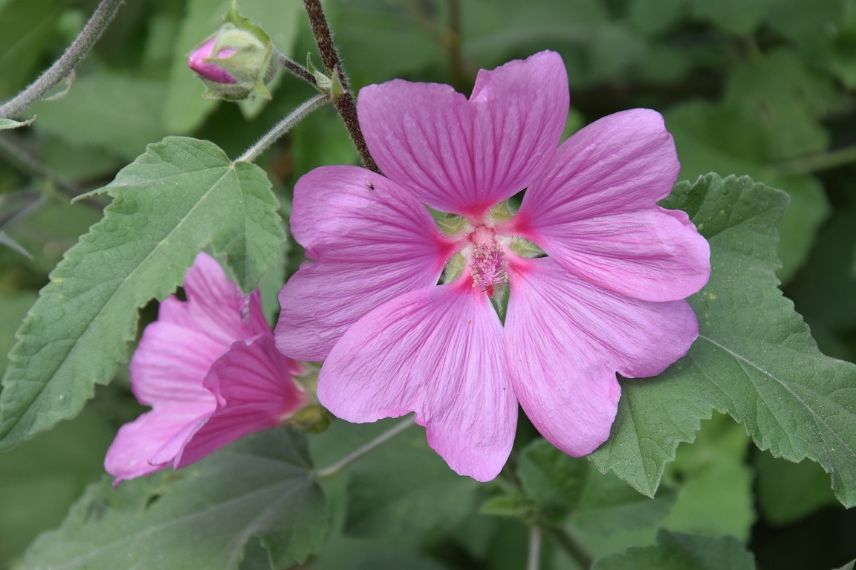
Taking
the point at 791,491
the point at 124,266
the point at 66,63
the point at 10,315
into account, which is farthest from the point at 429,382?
the point at 10,315

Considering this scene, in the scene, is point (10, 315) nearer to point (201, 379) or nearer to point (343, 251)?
point (201, 379)

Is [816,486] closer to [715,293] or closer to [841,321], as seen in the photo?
[841,321]

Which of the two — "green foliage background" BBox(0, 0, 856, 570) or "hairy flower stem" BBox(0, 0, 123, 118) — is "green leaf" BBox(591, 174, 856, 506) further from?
"hairy flower stem" BBox(0, 0, 123, 118)

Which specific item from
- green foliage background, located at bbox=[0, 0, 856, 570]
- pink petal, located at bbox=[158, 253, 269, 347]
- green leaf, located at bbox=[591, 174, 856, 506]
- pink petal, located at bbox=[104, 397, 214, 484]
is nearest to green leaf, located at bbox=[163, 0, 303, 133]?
green foliage background, located at bbox=[0, 0, 856, 570]

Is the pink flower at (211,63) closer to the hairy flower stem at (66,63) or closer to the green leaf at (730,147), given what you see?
the hairy flower stem at (66,63)

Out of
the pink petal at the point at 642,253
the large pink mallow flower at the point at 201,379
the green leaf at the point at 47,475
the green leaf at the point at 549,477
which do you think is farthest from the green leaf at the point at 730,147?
the green leaf at the point at 47,475

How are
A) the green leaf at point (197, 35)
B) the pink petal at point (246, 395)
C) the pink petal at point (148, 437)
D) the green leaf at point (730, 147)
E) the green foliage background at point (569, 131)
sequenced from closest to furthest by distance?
1. the pink petal at point (246, 395)
2. the pink petal at point (148, 437)
3. the green foliage background at point (569, 131)
4. the green leaf at point (197, 35)
5. the green leaf at point (730, 147)

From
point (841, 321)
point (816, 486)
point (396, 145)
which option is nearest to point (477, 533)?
point (816, 486)
